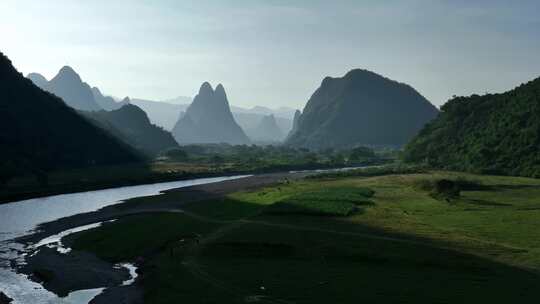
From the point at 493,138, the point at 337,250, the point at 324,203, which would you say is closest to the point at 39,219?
the point at 324,203

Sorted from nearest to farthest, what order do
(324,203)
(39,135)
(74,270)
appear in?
A: (74,270) < (324,203) < (39,135)

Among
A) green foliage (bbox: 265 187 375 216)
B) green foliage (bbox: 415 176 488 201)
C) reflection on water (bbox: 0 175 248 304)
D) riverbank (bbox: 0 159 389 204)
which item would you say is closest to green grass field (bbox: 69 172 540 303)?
green foliage (bbox: 265 187 375 216)

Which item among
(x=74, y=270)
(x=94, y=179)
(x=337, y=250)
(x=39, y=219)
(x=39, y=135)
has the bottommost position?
(x=74, y=270)

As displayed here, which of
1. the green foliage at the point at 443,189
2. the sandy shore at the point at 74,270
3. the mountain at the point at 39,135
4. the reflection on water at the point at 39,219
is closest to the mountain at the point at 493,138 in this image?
the green foliage at the point at 443,189

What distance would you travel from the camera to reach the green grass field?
40.2 meters

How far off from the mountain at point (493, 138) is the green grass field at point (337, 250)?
2266 inches

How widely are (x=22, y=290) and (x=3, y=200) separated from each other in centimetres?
6244

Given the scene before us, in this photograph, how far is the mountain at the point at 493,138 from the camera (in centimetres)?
14300

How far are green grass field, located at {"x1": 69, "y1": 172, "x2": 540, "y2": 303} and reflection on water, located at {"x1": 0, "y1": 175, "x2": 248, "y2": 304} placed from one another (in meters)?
7.02

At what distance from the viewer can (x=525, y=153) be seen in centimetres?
14262

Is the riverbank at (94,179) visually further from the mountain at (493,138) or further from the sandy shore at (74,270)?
the mountain at (493,138)

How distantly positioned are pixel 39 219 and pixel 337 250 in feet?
174

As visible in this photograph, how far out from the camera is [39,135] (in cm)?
15062

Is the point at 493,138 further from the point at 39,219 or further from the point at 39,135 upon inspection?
the point at 39,135
